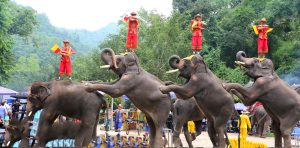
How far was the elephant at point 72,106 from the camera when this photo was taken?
1111cm

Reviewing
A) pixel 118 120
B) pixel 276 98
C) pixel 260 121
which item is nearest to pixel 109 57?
pixel 276 98

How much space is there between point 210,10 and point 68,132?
27574mm

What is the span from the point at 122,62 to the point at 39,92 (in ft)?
7.60

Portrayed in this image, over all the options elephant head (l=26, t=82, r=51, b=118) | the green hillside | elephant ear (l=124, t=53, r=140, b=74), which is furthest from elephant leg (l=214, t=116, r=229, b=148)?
the green hillside

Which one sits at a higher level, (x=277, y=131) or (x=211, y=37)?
(x=211, y=37)

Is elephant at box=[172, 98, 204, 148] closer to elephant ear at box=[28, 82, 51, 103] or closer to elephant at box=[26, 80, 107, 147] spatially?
elephant at box=[26, 80, 107, 147]

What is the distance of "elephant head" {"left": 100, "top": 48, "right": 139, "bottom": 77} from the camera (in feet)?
34.6

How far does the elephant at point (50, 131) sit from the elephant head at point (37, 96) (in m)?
0.36

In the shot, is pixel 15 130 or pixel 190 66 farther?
pixel 15 130

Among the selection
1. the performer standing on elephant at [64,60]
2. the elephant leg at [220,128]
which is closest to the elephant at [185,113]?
the elephant leg at [220,128]

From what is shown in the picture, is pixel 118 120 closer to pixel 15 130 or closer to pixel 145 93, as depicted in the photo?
pixel 15 130

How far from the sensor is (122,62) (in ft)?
35.0

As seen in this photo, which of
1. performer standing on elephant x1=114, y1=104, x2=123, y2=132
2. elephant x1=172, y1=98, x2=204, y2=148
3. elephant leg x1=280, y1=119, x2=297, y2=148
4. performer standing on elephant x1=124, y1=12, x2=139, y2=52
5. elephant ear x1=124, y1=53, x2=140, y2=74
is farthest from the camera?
performer standing on elephant x1=114, y1=104, x2=123, y2=132

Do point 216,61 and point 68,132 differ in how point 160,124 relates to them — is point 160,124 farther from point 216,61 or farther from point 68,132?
point 216,61
